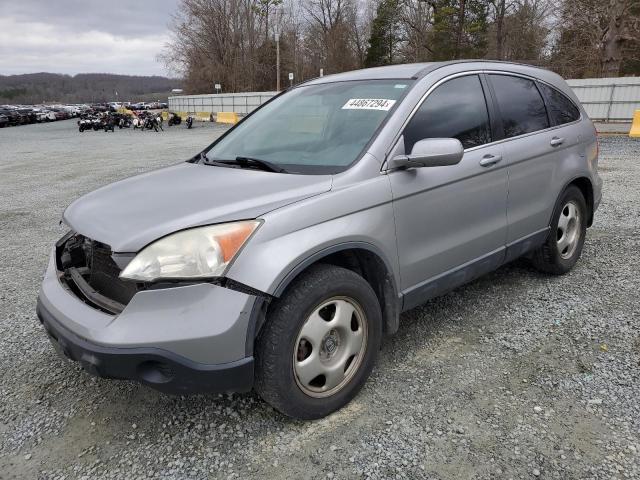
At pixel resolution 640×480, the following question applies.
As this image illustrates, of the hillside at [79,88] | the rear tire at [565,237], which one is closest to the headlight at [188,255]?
the rear tire at [565,237]

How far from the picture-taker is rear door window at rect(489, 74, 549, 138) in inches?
142

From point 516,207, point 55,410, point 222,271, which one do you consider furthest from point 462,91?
point 55,410

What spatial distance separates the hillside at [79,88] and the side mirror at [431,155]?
4890 inches

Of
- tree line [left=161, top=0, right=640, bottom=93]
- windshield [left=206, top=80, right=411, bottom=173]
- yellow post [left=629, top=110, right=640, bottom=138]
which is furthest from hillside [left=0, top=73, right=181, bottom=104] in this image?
windshield [left=206, top=80, right=411, bottom=173]

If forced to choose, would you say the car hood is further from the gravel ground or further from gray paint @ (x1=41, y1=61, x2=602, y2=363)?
the gravel ground

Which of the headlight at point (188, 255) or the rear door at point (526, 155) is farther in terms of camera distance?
the rear door at point (526, 155)

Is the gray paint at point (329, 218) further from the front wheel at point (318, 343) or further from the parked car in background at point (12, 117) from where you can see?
the parked car in background at point (12, 117)

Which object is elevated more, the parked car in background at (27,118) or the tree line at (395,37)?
the tree line at (395,37)

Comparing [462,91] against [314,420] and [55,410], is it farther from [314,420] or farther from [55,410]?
[55,410]

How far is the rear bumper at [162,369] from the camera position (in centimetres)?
208

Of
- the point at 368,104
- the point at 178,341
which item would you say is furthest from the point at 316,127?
the point at 178,341

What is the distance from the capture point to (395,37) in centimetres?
5341

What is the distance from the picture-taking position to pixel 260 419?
258 centimetres

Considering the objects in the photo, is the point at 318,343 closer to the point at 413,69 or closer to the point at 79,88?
the point at 413,69
